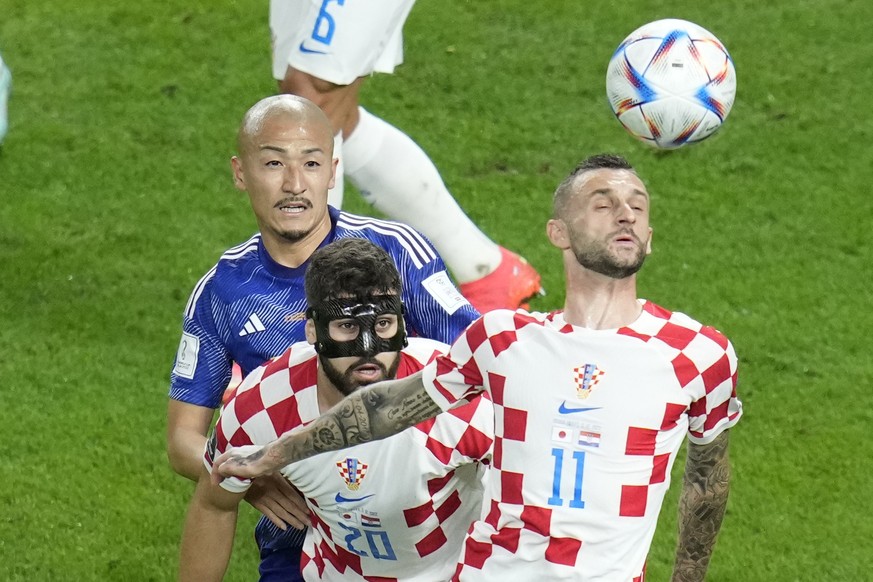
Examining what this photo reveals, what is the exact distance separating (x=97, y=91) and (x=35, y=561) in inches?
154

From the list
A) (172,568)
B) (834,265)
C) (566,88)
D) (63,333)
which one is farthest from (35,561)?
(566,88)

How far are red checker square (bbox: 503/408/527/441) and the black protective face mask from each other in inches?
15.4

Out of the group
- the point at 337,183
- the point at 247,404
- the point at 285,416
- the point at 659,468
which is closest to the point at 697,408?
the point at 659,468

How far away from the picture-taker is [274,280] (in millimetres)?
4109

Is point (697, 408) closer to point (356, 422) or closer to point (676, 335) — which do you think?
point (676, 335)

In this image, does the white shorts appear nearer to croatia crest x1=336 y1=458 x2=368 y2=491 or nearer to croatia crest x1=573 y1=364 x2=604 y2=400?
croatia crest x1=336 y1=458 x2=368 y2=491

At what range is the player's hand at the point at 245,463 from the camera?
348cm

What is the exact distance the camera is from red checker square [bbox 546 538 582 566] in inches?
126

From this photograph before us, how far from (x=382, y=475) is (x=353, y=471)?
0.23ft

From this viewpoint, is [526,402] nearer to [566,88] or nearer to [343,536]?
[343,536]

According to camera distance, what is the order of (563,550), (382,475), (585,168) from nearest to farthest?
1. (563,550)
2. (585,168)
3. (382,475)

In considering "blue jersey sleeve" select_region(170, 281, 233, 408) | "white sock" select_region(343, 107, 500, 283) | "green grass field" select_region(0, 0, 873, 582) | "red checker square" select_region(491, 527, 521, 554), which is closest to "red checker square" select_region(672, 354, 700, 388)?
"red checker square" select_region(491, 527, 521, 554)

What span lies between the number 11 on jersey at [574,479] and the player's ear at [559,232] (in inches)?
18.4

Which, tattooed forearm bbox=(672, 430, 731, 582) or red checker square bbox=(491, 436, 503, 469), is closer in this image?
red checker square bbox=(491, 436, 503, 469)
